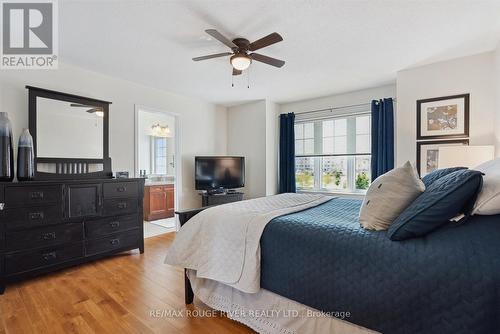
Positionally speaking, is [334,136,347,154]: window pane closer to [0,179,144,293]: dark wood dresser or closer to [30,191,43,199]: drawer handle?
[0,179,144,293]: dark wood dresser

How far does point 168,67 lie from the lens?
10.6ft

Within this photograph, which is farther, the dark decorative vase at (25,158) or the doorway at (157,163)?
the doorway at (157,163)

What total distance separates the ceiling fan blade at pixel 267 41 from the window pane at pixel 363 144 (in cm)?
282

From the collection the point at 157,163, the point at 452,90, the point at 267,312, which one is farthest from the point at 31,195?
the point at 452,90

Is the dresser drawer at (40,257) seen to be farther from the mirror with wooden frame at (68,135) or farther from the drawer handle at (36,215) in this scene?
the mirror with wooden frame at (68,135)

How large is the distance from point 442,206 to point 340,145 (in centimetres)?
357

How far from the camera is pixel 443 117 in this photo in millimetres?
3064

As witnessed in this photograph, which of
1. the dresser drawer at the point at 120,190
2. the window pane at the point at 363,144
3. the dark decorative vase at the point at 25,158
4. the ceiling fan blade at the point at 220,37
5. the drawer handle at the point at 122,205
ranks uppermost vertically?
the ceiling fan blade at the point at 220,37

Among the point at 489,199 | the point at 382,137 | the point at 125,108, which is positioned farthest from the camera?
the point at 382,137

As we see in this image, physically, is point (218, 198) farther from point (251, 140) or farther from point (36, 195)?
point (36, 195)

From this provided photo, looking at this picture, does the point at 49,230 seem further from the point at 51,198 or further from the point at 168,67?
the point at 168,67

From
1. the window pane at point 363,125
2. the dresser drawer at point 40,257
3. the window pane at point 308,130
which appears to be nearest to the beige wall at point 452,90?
the window pane at point 363,125

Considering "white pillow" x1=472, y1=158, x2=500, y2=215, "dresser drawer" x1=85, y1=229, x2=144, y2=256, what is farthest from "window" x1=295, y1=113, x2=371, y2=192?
"white pillow" x1=472, y1=158, x2=500, y2=215

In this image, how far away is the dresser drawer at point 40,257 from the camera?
2.30 metres
